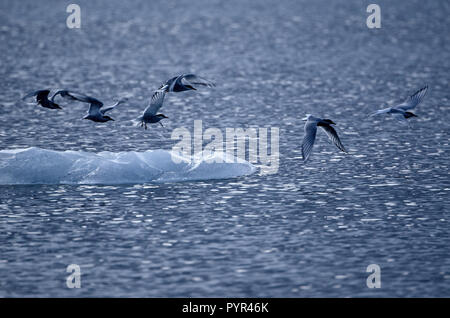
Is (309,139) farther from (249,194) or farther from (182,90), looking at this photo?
(182,90)

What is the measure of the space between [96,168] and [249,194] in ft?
14.2

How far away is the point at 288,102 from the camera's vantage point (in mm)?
42750

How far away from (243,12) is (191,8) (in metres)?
9.21

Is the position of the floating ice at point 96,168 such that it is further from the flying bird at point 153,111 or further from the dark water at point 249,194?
the flying bird at point 153,111

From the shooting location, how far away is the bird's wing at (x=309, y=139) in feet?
79.4

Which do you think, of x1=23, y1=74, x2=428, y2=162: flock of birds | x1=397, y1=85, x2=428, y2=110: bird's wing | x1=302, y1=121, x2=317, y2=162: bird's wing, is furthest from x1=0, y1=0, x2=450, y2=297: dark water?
x1=397, y1=85, x2=428, y2=110: bird's wing

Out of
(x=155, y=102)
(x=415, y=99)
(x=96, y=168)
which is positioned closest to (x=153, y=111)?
(x=155, y=102)

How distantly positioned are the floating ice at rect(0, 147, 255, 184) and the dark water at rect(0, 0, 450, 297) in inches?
16.0

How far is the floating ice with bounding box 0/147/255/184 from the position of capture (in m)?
26.9

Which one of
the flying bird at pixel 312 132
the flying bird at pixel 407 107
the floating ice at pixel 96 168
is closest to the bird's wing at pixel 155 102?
the floating ice at pixel 96 168

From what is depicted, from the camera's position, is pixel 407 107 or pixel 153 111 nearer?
pixel 407 107

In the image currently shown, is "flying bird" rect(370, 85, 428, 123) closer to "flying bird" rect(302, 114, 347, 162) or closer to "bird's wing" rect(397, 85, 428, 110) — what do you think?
"bird's wing" rect(397, 85, 428, 110)

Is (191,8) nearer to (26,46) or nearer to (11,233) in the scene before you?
(26,46)

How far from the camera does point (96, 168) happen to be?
88.8ft
